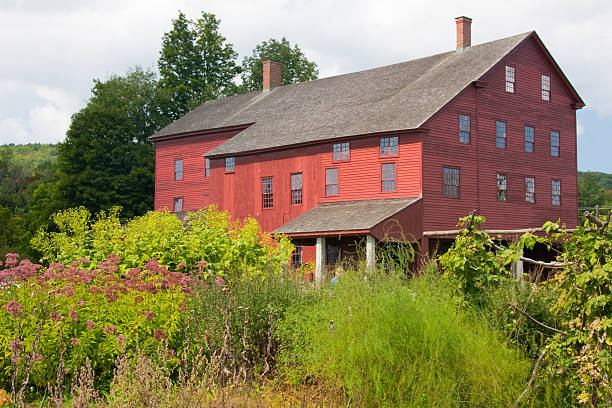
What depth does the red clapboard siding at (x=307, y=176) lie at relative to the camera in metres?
29.0

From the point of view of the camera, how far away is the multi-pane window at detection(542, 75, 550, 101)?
33875mm

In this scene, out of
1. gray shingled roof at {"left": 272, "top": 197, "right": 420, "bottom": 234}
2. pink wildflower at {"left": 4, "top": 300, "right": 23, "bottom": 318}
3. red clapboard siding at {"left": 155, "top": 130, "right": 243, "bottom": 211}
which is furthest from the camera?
red clapboard siding at {"left": 155, "top": 130, "right": 243, "bottom": 211}

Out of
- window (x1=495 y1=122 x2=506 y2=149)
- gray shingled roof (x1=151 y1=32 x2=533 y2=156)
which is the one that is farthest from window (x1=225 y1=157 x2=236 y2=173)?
window (x1=495 y1=122 x2=506 y2=149)

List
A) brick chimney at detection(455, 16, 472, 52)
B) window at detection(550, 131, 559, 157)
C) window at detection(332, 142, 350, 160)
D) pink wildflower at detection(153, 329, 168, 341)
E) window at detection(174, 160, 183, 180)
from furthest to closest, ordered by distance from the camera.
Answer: window at detection(174, 160, 183, 180), brick chimney at detection(455, 16, 472, 52), window at detection(550, 131, 559, 157), window at detection(332, 142, 350, 160), pink wildflower at detection(153, 329, 168, 341)

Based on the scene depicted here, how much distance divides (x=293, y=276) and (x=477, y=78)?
2159 centimetres

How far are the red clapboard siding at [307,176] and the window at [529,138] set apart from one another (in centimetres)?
689

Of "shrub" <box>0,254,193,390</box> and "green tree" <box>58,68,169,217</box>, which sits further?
"green tree" <box>58,68,169,217</box>

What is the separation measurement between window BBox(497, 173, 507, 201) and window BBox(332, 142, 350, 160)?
21.1 ft

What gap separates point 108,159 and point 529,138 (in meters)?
30.9

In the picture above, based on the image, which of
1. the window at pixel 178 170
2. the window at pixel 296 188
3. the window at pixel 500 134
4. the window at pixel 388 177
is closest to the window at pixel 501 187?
the window at pixel 500 134

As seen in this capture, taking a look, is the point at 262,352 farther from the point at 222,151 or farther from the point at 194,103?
the point at 194,103

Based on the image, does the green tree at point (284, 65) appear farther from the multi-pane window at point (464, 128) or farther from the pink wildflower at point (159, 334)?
the pink wildflower at point (159, 334)

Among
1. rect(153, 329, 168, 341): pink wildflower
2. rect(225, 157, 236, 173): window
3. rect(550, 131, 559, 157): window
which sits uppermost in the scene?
rect(550, 131, 559, 157): window

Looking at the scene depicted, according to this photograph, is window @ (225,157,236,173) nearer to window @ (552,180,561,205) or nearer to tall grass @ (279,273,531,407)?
window @ (552,180,561,205)
